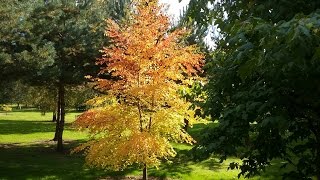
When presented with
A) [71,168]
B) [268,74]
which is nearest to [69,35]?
[71,168]

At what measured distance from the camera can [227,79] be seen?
15.6 ft

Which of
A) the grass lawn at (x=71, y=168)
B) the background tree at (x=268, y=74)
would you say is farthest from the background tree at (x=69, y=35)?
the background tree at (x=268, y=74)

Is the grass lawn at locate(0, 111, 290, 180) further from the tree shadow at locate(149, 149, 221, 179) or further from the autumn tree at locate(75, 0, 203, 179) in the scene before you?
the autumn tree at locate(75, 0, 203, 179)

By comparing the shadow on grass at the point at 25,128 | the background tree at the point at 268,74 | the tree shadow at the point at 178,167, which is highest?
the background tree at the point at 268,74

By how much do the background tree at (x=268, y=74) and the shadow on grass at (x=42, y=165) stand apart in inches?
445

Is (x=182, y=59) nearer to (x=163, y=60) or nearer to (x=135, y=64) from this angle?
(x=163, y=60)

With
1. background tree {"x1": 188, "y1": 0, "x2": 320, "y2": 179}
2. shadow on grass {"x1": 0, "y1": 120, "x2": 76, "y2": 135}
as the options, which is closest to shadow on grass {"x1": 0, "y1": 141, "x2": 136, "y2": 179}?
shadow on grass {"x1": 0, "y1": 120, "x2": 76, "y2": 135}

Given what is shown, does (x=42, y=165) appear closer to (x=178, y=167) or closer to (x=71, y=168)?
(x=71, y=168)

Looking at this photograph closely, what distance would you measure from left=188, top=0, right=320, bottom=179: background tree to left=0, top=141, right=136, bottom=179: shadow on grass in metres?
11.3

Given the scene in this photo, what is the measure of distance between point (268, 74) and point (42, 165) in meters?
15.6

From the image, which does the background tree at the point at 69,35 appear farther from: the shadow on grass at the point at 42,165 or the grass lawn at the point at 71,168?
the shadow on grass at the point at 42,165

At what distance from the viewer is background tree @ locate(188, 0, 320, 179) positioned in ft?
10.0

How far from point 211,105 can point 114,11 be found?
20.2 meters

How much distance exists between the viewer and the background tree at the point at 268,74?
3.06 metres
